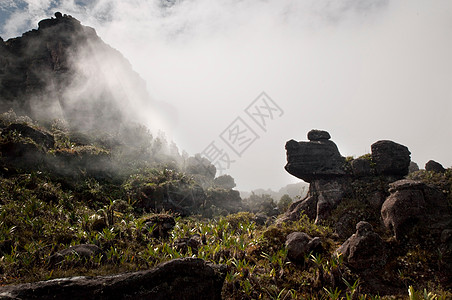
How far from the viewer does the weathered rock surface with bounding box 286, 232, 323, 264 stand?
9.16 metres

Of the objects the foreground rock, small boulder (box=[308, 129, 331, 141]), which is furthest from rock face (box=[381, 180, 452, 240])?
the foreground rock

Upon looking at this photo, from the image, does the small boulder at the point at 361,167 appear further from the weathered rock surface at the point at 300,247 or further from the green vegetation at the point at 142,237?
the weathered rock surface at the point at 300,247

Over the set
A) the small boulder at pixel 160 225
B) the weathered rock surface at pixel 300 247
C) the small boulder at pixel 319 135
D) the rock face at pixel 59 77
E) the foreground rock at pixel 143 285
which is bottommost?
the weathered rock surface at pixel 300 247

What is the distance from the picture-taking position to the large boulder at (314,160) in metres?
18.8

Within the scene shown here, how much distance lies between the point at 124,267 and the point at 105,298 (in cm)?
241

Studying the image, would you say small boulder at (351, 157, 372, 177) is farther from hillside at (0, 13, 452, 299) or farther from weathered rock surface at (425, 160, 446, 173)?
weathered rock surface at (425, 160, 446, 173)

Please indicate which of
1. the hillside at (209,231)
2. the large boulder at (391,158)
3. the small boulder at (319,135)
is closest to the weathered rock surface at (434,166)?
the hillside at (209,231)

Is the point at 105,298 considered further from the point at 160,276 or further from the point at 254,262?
the point at 254,262

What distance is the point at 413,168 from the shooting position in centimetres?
2856

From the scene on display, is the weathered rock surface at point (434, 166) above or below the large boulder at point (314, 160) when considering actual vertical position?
below

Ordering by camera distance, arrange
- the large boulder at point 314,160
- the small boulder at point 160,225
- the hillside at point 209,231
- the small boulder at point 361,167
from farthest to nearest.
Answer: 1. the large boulder at point 314,160
2. the small boulder at point 361,167
3. the small boulder at point 160,225
4. the hillside at point 209,231

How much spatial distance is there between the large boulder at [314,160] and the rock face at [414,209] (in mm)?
6365

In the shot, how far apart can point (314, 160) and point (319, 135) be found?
2.52 metres

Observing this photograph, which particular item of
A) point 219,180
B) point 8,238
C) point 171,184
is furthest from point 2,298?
point 219,180
